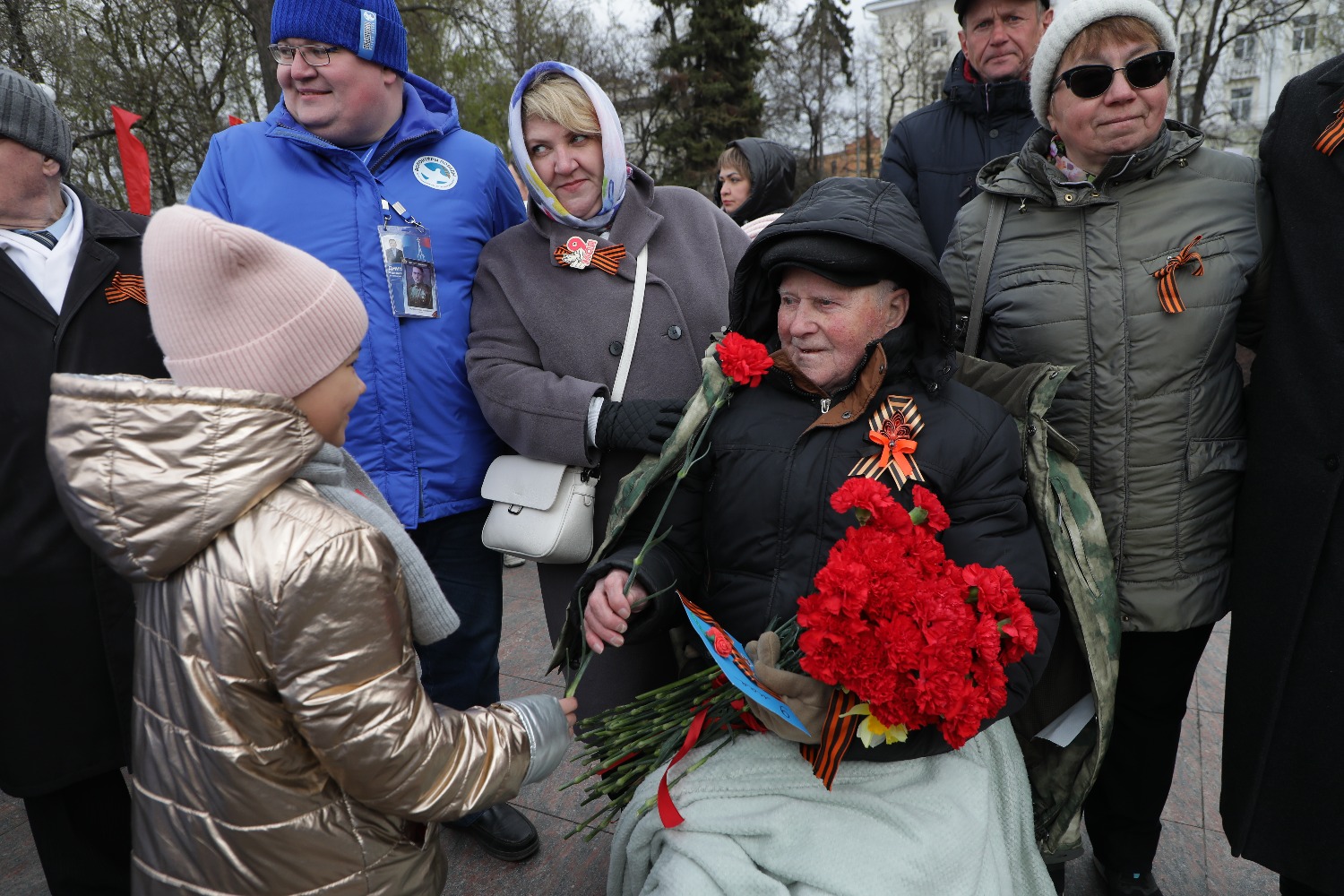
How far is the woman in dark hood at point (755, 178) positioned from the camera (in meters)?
4.71

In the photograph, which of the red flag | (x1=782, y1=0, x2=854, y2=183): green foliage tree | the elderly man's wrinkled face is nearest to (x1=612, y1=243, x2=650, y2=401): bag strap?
the elderly man's wrinkled face

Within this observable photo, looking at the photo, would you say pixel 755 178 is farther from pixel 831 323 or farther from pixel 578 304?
pixel 831 323

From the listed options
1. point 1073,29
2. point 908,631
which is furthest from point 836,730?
point 1073,29

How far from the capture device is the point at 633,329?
256cm

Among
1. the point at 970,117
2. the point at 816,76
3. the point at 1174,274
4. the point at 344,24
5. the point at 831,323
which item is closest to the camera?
the point at 831,323

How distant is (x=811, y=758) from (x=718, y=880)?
319 millimetres

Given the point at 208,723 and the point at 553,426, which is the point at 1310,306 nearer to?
the point at 553,426

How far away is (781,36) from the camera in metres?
29.4

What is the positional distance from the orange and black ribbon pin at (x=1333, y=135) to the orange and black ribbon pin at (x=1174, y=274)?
29cm

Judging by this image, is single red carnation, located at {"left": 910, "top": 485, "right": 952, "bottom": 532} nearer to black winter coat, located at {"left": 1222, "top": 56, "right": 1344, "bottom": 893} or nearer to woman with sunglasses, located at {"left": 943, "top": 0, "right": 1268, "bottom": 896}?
woman with sunglasses, located at {"left": 943, "top": 0, "right": 1268, "bottom": 896}

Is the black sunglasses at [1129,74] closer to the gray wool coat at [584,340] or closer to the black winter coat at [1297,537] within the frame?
the black winter coat at [1297,537]

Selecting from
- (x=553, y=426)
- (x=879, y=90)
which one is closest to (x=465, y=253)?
(x=553, y=426)

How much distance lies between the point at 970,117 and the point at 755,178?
5.04 ft

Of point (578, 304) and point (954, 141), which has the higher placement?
point (954, 141)
